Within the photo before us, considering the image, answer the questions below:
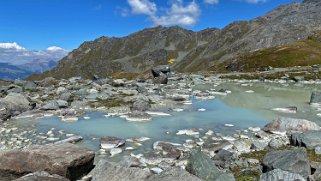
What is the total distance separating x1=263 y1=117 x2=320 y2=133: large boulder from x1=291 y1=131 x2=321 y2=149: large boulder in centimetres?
360

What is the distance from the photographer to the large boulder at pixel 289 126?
25.3 m

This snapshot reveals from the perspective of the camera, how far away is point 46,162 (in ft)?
48.6

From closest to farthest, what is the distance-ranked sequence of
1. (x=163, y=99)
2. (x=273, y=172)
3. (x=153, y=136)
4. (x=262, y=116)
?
1. (x=273, y=172)
2. (x=153, y=136)
3. (x=262, y=116)
4. (x=163, y=99)

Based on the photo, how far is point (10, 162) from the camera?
48.6 ft

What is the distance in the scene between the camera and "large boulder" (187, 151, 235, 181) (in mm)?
14236

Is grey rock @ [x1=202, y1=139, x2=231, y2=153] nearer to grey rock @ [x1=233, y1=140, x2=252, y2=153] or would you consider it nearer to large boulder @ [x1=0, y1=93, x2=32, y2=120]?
grey rock @ [x1=233, y1=140, x2=252, y2=153]

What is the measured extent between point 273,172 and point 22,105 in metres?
29.8

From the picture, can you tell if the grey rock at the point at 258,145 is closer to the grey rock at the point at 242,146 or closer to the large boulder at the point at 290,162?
the grey rock at the point at 242,146

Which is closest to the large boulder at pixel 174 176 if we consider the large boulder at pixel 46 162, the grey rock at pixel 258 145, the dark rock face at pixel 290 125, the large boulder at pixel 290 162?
the large boulder at pixel 46 162

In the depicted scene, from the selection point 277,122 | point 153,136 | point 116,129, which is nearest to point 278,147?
point 277,122

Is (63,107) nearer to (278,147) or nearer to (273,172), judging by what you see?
(278,147)

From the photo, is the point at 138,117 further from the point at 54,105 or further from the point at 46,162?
the point at 46,162

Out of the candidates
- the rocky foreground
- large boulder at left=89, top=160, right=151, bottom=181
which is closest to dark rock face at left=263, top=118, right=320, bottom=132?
the rocky foreground

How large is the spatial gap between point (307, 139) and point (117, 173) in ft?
38.7
